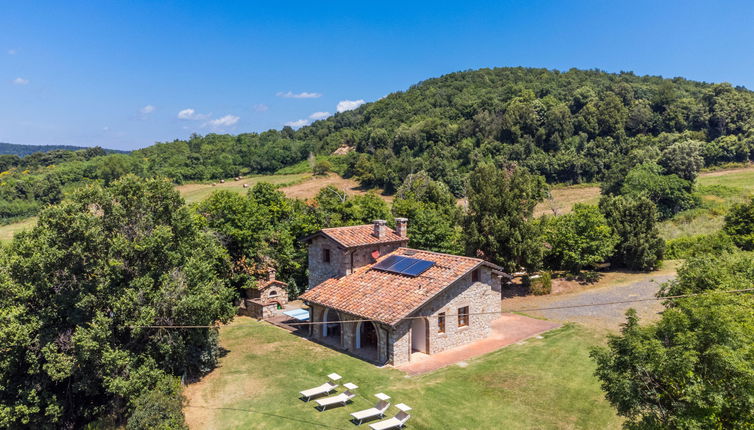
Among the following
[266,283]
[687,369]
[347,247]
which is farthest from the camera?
[266,283]

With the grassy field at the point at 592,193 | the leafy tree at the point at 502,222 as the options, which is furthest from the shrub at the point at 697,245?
the leafy tree at the point at 502,222

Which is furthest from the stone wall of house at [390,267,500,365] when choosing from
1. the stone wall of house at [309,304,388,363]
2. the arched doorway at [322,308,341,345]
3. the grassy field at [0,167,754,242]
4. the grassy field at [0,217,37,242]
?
the grassy field at [0,217,37,242]

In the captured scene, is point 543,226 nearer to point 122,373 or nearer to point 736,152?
point 122,373

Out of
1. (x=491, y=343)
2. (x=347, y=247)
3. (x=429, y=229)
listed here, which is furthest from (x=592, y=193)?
(x=347, y=247)

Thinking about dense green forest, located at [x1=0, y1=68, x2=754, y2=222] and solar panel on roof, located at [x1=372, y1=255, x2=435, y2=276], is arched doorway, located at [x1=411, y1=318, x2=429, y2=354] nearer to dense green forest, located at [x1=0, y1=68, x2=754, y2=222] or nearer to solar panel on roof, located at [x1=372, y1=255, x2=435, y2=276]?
solar panel on roof, located at [x1=372, y1=255, x2=435, y2=276]

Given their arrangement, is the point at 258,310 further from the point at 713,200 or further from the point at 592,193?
the point at 592,193
